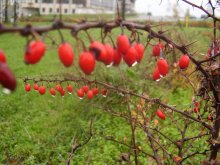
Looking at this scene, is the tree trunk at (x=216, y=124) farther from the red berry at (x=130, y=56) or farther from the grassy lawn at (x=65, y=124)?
the grassy lawn at (x=65, y=124)

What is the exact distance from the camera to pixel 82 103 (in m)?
6.55

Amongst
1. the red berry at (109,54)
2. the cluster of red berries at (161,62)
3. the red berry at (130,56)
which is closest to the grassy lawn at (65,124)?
the cluster of red berries at (161,62)

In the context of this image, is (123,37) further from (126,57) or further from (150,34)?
(150,34)

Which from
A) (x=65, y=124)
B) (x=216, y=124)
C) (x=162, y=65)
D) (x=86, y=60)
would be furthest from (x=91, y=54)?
(x=65, y=124)

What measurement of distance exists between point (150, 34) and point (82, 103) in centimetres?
509

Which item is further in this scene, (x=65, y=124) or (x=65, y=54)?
(x=65, y=124)

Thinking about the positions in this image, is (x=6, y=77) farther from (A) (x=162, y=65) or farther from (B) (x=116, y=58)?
(A) (x=162, y=65)

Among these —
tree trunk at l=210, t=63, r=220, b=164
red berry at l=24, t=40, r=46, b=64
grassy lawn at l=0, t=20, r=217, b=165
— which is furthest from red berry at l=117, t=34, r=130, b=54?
grassy lawn at l=0, t=20, r=217, b=165

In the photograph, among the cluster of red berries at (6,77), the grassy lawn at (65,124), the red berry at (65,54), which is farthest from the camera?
the grassy lawn at (65,124)

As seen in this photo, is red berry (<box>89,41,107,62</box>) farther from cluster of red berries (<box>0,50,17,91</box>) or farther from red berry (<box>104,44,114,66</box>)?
cluster of red berries (<box>0,50,17,91</box>)

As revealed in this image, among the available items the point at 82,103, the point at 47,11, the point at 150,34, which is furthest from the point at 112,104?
the point at 47,11

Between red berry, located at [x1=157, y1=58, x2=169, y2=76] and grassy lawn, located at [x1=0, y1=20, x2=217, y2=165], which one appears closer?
red berry, located at [x1=157, y1=58, x2=169, y2=76]

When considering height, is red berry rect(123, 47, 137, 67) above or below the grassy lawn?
above

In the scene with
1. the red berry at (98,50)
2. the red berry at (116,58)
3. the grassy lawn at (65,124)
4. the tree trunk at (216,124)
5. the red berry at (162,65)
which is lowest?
the grassy lawn at (65,124)
